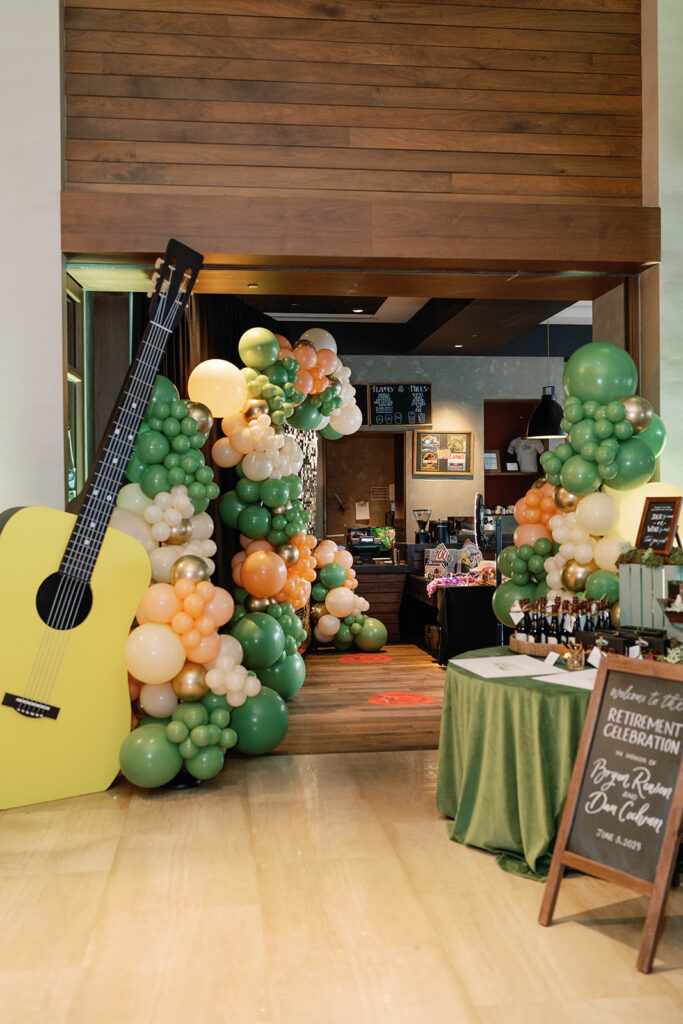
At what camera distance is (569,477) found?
446 centimetres

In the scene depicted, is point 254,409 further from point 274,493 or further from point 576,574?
point 576,574

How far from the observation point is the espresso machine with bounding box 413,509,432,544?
29.3 ft

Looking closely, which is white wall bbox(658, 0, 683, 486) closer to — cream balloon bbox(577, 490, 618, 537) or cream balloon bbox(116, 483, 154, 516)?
cream balloon bbox(577, 490, 618, 537)

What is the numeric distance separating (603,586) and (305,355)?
2937mm

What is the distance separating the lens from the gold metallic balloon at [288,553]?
6051 mm

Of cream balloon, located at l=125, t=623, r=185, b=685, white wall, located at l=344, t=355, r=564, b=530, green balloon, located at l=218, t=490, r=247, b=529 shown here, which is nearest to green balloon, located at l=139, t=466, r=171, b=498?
cream balloon, located at l=125, t=623, r=185, b=685

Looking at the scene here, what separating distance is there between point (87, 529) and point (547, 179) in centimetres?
313

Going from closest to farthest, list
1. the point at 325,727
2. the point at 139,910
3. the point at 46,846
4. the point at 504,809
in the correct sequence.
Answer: the point at 139,910, the point at 504,809, the point at 46,846, the point at 325,727

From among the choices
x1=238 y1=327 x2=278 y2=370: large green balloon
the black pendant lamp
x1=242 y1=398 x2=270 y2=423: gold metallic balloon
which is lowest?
x1=242 y1=398 x2=270 y2=423: gold metallic balloon

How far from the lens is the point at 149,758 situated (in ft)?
12.9

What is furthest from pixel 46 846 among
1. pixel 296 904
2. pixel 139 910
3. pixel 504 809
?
pixel 504 809

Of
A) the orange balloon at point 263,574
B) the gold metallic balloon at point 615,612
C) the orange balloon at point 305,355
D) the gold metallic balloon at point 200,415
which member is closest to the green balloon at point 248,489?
the orange balloon at point 263,574

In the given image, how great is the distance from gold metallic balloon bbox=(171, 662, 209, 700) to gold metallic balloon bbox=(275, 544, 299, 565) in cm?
199

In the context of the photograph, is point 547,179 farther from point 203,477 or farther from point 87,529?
point 87,529
